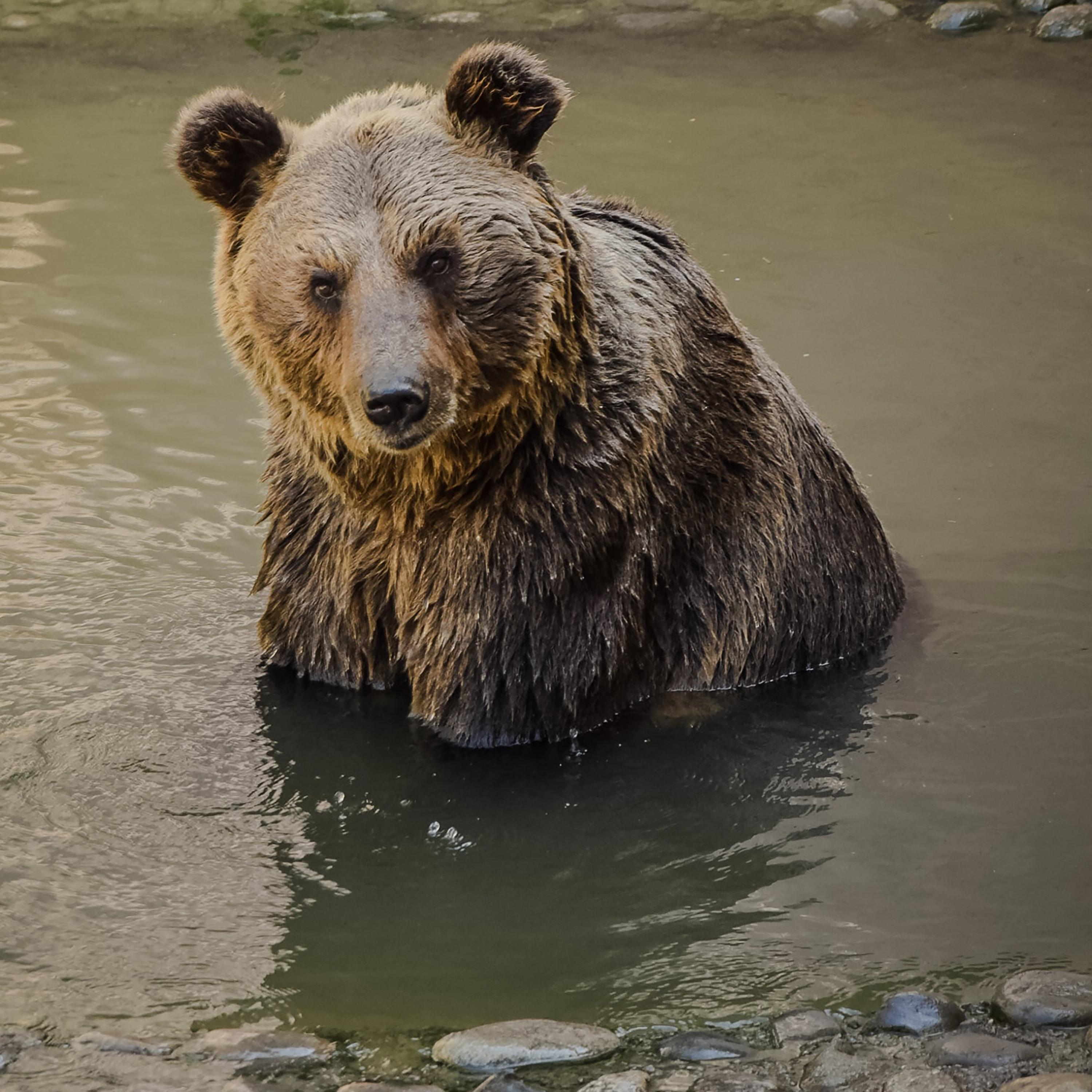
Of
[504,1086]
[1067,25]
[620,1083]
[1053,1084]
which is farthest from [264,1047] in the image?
[1067,25]

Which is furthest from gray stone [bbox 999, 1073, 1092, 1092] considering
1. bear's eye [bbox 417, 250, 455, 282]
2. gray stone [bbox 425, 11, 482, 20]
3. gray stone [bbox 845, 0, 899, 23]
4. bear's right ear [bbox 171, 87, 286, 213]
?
gray stone [bbox 425, 11, 482, 20]

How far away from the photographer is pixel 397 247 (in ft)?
16.6

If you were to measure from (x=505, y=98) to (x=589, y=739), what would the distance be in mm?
2481

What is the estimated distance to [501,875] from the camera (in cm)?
545

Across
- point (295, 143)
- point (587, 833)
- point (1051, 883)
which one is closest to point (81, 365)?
point (295, 143)

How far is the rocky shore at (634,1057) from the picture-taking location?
13.6ft

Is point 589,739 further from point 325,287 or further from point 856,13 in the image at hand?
point 856,13

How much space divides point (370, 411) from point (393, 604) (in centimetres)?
129

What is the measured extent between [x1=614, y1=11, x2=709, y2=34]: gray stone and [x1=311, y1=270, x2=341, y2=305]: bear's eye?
10.1 m

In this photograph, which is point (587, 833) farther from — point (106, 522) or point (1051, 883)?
point (106, 522)

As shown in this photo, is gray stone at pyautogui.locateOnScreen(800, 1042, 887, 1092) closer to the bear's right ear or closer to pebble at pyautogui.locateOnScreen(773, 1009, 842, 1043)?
pebble at pyautogui.locateOnScreen(773, 1009, 842, 1043)

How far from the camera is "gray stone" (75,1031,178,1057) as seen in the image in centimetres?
429

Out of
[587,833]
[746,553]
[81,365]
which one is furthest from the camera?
[81,365]

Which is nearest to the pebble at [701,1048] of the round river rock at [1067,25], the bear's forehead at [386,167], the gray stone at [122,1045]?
the gray stone at [122,1045]
